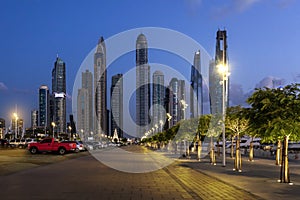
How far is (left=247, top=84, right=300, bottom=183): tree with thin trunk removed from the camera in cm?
1850

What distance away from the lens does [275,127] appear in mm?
18453

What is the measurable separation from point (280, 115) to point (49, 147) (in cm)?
3736

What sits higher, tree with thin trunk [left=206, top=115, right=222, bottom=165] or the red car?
tree with thin trunk [left=206, top=115, right=222, bottom=165]

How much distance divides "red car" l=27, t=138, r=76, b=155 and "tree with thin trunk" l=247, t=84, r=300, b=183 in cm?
3558

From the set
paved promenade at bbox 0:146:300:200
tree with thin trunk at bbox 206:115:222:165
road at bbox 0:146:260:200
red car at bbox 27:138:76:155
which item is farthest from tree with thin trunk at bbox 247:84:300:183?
red car at bbox 27:138:76:155

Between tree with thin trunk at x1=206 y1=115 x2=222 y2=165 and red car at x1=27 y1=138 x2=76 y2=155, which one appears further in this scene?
red car at x1=27 y1=138 x2=76 y2=155

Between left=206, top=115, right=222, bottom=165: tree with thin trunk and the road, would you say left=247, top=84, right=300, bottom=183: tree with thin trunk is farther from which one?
left=206, top=115, right=222, bottom=165: tree with thin trunk

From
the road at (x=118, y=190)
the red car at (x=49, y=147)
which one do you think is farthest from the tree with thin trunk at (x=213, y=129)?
the red car at (x=49, y=147)

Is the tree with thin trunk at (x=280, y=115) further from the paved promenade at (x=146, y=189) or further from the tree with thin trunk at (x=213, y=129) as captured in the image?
the tree with thin trunk at (x=213, y=129)

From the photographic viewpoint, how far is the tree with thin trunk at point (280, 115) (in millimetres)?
18500

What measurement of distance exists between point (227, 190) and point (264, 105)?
13.9 ft

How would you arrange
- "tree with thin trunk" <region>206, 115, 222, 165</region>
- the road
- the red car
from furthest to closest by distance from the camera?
the red car, "tree with thin trunk" <region>206, 115, 222, 165</region>, the road

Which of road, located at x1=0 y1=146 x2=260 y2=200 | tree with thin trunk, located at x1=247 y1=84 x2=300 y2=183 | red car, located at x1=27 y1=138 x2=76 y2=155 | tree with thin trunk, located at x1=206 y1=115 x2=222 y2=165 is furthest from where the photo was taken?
red car, located at x1=27 y1=138 x2=76 y2=155

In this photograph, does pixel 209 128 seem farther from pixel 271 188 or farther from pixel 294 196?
pixel 294 196
